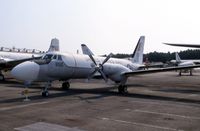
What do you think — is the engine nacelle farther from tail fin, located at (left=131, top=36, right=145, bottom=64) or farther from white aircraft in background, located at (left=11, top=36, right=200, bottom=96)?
tail fin, located at (left=131, top=36, right=145, bottom=64)

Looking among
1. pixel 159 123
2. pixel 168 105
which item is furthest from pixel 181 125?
pixel 168 105

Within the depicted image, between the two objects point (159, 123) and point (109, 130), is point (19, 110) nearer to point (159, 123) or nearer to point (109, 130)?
point (109, 130)

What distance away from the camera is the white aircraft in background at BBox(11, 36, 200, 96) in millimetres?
18734

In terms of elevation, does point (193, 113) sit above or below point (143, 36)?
below

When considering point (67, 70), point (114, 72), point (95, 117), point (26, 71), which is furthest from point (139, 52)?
point (95, 117)

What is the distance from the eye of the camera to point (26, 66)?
18.5 m

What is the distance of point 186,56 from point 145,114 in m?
183

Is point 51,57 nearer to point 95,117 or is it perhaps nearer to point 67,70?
point 67,70

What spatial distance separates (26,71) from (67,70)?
181 inches

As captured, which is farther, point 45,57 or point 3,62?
point 3,62

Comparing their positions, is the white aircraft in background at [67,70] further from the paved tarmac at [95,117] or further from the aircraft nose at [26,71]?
the paved tarmac at [95,117]

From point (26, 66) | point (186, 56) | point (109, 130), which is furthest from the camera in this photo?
point (186, 56)

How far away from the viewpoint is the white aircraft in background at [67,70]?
61.5 feet

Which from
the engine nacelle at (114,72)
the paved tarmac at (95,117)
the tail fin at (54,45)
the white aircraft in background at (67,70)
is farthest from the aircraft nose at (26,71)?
the tail fin at (54,45)
